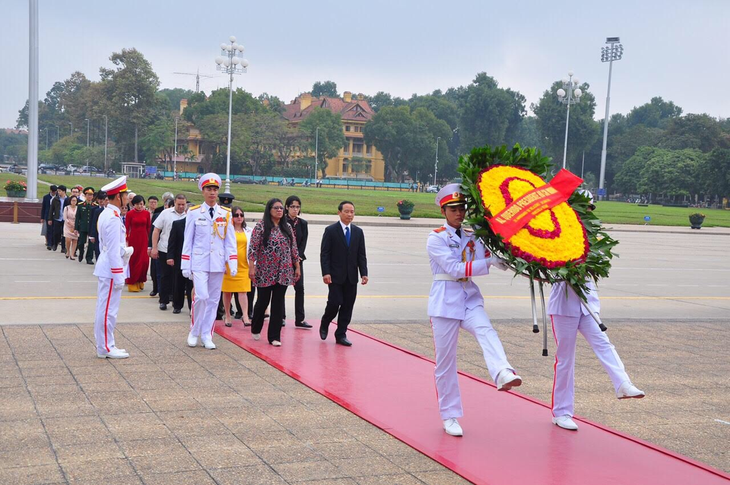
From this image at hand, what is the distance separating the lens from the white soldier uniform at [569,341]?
20.1ft

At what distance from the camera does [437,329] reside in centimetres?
622

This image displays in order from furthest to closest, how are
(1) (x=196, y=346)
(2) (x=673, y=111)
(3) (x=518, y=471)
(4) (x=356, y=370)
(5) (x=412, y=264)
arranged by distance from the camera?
1. (2) (x=673, y=111)
2. (5) (x=412, y=264)
3. (1) (x=196, y=346)
4. (4) (x=356, y=370)
5. (3) (x=518, y=471)

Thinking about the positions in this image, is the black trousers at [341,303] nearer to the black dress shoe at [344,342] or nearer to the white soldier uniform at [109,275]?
the black dress shoe at [344,342]

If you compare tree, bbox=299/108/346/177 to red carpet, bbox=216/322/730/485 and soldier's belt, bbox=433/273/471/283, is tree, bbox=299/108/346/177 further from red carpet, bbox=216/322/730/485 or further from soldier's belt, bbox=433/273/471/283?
soldier's belt, bbox=433/273/471/283

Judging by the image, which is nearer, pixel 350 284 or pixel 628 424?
pixel 628 424

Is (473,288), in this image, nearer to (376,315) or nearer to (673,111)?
(376,315)

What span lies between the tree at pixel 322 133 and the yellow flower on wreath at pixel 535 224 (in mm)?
95127

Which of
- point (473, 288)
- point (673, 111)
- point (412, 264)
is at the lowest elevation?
point (412, 264)

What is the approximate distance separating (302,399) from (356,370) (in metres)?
1.37

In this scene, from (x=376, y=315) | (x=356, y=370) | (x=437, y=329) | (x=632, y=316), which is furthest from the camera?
(x=632, y=316)

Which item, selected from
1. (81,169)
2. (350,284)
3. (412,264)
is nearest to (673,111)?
(81,169)

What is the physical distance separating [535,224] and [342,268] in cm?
414

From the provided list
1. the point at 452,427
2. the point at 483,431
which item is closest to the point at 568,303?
the point at 483,431

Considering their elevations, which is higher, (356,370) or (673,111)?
(673,111)
